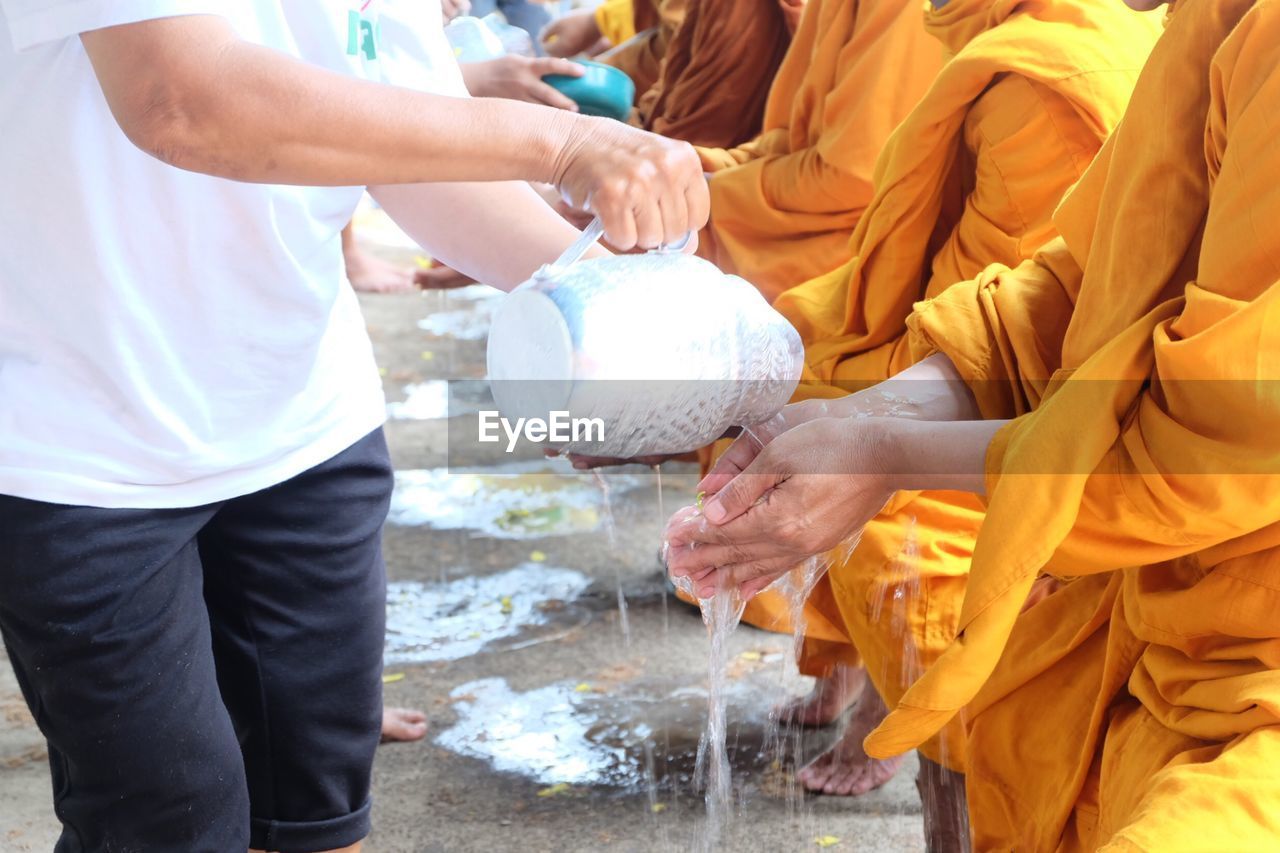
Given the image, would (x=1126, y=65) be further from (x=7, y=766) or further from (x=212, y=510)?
(x=7, y=766)

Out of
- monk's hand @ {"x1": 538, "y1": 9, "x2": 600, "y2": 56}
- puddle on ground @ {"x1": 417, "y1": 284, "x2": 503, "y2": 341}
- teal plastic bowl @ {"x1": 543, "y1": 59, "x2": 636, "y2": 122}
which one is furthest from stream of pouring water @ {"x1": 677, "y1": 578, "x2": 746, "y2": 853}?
monk's hand @ {"x1": 538, "y1": 9, "x2": 600, "y2": 56}

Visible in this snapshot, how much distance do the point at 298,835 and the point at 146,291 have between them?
2.55 feet

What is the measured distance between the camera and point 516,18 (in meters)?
7.42

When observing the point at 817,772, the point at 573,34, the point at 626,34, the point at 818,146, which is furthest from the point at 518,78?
the point at 573,34

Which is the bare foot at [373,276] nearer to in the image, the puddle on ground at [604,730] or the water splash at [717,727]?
the puddle on ground at [604,730]

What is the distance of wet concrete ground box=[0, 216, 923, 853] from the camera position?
8.07 ft

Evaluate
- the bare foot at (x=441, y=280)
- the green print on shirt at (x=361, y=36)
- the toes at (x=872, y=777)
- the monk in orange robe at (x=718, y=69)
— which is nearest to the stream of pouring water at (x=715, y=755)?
the toes at (x=872, y=777)

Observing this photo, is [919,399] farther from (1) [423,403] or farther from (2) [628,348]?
(1) [423,403]

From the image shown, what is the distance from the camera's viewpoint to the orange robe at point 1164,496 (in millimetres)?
1235

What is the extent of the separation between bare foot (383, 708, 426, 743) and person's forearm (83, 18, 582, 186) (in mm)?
1754

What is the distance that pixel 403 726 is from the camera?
278 centimetres

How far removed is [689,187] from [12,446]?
742 mm

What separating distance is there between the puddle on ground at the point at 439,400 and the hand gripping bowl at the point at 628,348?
11.8 ft

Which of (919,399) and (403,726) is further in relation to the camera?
(403,726)
